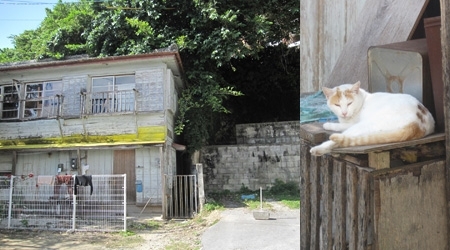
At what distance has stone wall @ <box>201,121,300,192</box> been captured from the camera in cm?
1327

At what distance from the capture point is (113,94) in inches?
452

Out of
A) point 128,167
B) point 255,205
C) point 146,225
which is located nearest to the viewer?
point 146,225

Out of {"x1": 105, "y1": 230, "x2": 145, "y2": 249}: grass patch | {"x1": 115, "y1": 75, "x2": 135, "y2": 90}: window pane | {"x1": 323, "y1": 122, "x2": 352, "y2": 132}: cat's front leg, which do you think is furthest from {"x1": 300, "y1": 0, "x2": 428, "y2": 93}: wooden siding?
{"x1": 115, "y1": 75, "x2": 135, "y2": 90}: window pane

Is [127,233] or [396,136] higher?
[396,136]

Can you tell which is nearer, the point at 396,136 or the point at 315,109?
the point at 396,136

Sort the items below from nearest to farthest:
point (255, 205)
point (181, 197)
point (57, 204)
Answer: point (57, 204), point (255, 205), point (181, 197)

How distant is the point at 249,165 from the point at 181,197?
3506 millimetres

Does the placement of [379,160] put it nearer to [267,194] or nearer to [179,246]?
[179,246]

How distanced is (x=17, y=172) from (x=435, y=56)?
1369 cm

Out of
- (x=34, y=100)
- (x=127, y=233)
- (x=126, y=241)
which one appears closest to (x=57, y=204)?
(x=127, y=233)

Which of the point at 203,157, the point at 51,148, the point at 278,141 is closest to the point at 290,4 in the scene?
the point at 278,141

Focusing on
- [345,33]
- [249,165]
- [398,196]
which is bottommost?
[249,165]

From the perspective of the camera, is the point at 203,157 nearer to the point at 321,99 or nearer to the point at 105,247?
the point at 105,247

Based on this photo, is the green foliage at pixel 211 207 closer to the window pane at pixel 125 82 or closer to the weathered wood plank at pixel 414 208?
the window pane at pixel 125 82
